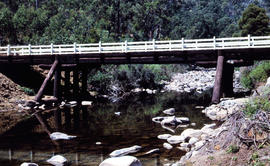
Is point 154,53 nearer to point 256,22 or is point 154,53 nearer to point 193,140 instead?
point 193,140

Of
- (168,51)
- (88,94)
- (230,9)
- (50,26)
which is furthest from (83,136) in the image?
(230,9)

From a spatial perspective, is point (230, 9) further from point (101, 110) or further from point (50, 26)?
point (101, 110)

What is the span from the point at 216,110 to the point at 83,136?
8756 mm

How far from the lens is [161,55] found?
25.2 meters

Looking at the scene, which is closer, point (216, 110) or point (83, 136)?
point (83, 136)

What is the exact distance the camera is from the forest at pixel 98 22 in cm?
4934

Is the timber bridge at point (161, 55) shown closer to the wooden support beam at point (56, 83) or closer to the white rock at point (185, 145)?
the wooden support beam at point (56, 83)

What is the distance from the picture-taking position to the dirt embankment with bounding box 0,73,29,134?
19.7m

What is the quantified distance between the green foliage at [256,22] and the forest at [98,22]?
53.6ft

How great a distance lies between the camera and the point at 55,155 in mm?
11875

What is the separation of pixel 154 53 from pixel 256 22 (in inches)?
1307

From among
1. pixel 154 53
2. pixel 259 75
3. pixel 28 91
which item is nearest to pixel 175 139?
pixel 154 53

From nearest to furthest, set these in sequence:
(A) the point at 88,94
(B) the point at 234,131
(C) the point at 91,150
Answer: (B) the point at 234,131
(C) the point at 91,150
(A) the point at 88,94

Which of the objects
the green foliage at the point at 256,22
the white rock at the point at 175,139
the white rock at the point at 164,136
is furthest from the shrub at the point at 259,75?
the green foliage at the point at 256,22
